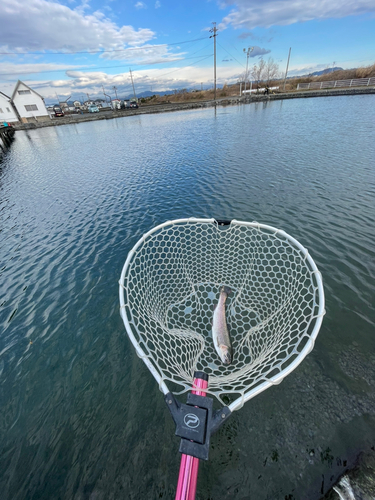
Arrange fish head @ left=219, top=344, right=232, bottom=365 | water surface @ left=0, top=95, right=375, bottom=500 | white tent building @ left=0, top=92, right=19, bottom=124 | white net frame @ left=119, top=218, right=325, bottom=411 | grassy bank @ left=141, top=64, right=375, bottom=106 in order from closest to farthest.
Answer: water surface @ left=0, top=95, right=375, bottom=500
white net frame @ left=119, top=218, right=325, bottom=411
fish head @ left=219, top=344, right=232, bottom=365
white tent building @ left=0, top=92, right=19, bottom=124
grassy bank @ left=141, top=64, right=375, bottom=106

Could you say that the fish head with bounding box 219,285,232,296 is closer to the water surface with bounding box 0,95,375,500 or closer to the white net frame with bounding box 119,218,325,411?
the white net frame with bounding box 119,218,325,411

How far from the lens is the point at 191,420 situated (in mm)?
2363

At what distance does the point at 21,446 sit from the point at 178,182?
14.1m

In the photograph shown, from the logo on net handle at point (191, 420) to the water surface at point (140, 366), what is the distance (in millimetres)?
1890

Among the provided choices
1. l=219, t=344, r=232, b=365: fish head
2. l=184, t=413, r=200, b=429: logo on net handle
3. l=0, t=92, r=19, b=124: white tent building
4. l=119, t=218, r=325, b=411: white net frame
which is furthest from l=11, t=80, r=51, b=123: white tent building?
l=184, t=413, r=200, b=429: logo on net handle

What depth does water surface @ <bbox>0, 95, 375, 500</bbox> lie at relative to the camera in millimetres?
3422

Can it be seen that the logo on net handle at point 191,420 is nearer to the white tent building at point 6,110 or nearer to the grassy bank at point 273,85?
the white tent building at point 6,110

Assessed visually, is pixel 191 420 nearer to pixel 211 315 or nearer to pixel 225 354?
pixel 225 354

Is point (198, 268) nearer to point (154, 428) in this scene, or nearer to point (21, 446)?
point (154, 428)

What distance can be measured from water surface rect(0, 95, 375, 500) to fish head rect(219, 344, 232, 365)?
864 millimetres

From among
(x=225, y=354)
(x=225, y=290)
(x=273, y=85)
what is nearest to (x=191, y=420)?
(x=225, y=354)

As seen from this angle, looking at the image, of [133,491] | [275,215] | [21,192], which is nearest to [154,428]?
[133,491]

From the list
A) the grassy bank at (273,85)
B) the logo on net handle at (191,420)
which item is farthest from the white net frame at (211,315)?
the grassy bank at (273,85)

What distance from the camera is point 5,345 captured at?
5668 mm
